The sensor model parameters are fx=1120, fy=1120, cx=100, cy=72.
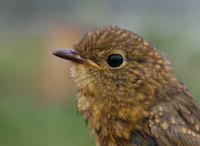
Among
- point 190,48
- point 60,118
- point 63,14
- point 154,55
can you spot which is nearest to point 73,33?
point 190,48

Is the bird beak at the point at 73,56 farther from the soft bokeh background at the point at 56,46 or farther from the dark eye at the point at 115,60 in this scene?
the soft bokeh background at the point at 56,46

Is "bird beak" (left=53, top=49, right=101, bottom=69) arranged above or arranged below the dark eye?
above

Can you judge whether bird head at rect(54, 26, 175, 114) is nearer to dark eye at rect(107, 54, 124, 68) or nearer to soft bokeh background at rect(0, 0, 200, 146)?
dark eye at rect(107, 54, 124, 68)

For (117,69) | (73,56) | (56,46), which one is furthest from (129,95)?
(56,46)

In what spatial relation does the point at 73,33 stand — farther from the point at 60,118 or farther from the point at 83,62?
the point at 83,62

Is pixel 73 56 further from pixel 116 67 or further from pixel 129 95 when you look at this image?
pixel 129 95

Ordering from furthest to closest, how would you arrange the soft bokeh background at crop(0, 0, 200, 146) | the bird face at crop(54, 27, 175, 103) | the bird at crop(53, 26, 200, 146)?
the soft bokeh background at crop(0, 0, 200, 146) → the bird face at crop(54, 27, 175, 103) → the bird at crop(53, 26, 200, 146)

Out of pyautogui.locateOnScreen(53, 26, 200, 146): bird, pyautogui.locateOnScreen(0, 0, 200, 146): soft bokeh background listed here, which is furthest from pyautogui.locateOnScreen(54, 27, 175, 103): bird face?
pyautogui.locateOnScreen(0, 0, 200, 146): soft bokeh background
